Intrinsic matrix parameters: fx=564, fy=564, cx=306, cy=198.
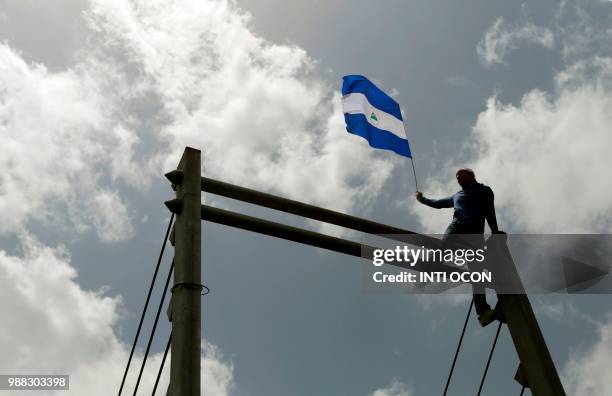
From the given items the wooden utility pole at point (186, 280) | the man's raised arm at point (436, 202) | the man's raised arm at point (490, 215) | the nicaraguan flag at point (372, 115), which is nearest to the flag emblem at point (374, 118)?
the nicaraguan flag at point (372, 115)

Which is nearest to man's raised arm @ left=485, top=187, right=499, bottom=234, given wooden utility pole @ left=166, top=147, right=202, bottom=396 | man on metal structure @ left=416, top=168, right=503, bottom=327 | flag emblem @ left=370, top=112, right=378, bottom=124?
man on metal structure @ left=416, top=168, right=503, bottom=327

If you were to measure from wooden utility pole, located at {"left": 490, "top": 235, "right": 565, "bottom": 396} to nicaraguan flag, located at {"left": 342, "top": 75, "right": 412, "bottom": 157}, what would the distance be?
213 centimetres

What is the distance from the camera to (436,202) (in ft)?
24.8

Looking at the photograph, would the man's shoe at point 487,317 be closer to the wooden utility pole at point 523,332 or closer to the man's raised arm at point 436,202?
the wooden utility pole at point 523,332

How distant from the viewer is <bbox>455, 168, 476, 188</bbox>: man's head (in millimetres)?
7164

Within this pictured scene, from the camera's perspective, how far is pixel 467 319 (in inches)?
272

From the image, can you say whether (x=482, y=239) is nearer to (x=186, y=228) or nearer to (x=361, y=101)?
(x=361, y=101)

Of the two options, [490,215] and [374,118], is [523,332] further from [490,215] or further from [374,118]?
[374,118]

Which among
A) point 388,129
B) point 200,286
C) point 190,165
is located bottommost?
point 200,286

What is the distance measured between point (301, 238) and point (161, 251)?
1.47 metres

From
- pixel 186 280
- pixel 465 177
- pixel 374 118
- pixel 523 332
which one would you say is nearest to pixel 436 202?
pixel 465 177

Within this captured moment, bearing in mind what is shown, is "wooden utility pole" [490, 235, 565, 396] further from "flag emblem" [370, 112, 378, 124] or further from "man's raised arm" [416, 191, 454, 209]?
"flag emblem" [370, 112, 378, 124]

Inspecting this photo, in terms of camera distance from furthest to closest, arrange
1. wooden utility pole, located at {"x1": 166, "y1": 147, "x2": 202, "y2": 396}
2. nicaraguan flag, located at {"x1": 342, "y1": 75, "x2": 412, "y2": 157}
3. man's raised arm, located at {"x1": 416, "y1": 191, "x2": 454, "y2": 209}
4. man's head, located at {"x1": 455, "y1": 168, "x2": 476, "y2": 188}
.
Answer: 1. nicaraguan flag, located at {"x1": 342, "y1": 75, "x2": 412, "y2": 157}
2. man's raised arm, located at {"x1": 416, "y1": 191, "x2": 454, "y2": 209}
3. man's head, located at {"x1": 455, "y1": 168, "x2": 476, "y2": 188}
4. wooden utility pole, located at {"x1": 166, "y1": 147, "x2": 202, "y2": 396}

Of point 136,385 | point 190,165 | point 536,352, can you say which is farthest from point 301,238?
point 536,352
